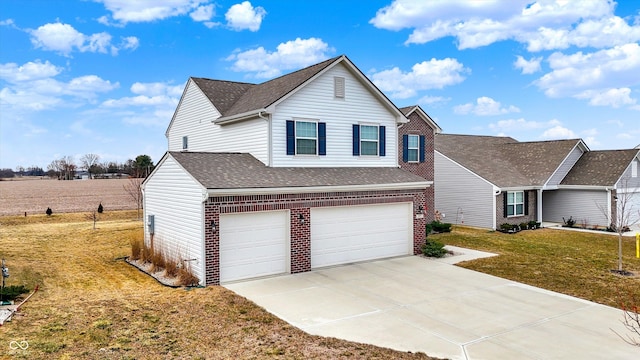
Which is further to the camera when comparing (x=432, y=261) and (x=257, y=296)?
(x=432, y=261)

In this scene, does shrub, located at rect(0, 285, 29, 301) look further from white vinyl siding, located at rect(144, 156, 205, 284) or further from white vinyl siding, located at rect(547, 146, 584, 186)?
white vinyl siding, located at rect(547, 146, 584, 186)

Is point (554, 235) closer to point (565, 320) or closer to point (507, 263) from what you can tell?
point (507, 263)

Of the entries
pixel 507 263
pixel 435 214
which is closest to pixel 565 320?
pixel 507 263

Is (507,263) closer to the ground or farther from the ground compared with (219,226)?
closer to the ground

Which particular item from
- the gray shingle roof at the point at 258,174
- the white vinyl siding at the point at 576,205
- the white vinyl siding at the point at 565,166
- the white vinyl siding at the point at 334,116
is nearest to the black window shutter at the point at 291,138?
the white vinyl siding at the point at 334,116

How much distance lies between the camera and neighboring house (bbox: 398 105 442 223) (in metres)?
24.5

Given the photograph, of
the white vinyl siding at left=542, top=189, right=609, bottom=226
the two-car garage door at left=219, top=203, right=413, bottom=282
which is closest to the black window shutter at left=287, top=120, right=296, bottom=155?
the two-car garage door at left=219, top=203, right=413, bottom=282

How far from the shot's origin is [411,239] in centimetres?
1689

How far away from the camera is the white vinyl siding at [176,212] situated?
1238 centimetres

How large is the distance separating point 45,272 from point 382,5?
18.9 m

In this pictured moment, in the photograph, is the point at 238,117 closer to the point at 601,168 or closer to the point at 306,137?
the point at 306,137

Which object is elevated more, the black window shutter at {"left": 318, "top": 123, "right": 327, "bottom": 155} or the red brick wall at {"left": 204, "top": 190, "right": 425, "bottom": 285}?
the black window shutter at {"left": 318, "top": 123, "right": 327, "bottom": 155}

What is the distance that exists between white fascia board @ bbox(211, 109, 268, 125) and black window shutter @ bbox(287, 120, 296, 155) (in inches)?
43.6

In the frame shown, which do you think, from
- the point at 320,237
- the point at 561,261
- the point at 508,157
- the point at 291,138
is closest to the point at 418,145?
the point at 508,157
